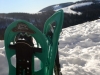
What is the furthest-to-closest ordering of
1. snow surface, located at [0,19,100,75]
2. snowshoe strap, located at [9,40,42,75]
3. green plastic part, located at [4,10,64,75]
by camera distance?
1. snow surface, located at [0,19,100,75]
2. green plastic part, located at [4,10,64,75]
3. snowshoe strap, located at [9,40,42,75]

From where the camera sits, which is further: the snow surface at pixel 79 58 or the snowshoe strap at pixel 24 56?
the snow surface at pixel 79 58

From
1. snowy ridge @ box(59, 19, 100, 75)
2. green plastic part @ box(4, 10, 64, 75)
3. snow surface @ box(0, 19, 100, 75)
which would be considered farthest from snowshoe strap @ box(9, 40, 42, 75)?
snowy ridge @ box(59, 19, 100, 75)

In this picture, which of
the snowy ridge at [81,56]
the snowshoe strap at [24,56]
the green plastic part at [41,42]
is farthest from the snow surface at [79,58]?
the snowshoe strap at [24,56]

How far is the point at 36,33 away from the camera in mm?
2496

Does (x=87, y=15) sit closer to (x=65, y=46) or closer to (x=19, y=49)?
(x=65, y=46)

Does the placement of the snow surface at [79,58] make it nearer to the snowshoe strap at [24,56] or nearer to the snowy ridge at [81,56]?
the snowy ridge at [81,56]

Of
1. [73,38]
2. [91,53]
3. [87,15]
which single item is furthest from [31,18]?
[91,53]

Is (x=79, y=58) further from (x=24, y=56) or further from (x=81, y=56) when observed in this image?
(x=24, y=56)

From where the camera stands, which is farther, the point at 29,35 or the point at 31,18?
the point at 31,18

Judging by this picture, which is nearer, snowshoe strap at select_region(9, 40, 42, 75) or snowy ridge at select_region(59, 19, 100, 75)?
snowshoe strap at select_region(9, 40, 42, 75)

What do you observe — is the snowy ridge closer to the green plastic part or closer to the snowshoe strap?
the green plastic part

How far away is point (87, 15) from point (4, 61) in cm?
3231

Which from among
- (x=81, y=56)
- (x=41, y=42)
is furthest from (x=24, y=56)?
(x=81, y=56)

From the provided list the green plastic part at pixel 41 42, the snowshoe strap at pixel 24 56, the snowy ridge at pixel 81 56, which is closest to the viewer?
the snowshoe strap at pixel 24 56
